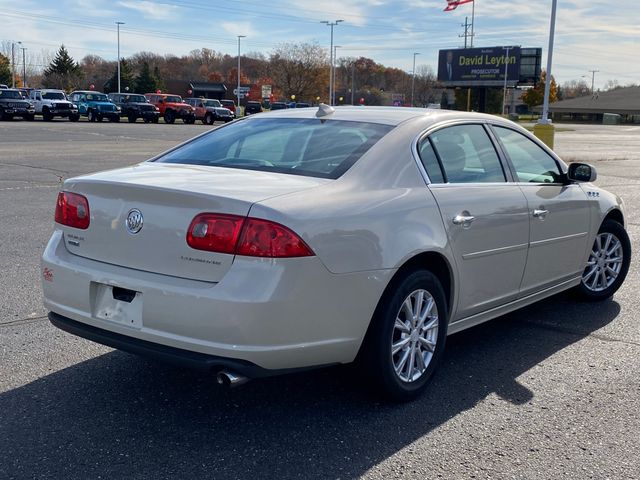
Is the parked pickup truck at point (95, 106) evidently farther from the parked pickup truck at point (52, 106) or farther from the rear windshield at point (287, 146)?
the rear windshield at point (287, 146)

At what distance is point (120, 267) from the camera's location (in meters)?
3.62

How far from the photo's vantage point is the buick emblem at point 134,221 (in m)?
3.56

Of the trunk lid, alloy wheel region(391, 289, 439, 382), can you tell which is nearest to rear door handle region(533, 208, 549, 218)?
alloy wheel region(391, 289, 439, 382)

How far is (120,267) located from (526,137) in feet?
10.5

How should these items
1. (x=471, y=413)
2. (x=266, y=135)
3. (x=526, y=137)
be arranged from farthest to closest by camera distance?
(x=526, y=137)
(x=266, y=135)
(x=471, y=413)

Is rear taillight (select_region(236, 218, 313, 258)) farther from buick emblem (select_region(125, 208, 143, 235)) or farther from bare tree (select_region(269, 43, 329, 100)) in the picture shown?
bare tree (select_region(269, 43, 329, 100))

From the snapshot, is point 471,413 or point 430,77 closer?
point 471,413

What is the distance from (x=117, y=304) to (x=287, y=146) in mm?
1439

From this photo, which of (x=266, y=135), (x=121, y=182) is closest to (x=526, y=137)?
(x=266, y=135)

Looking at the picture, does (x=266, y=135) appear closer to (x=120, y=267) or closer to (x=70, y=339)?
(x=120, y=267)

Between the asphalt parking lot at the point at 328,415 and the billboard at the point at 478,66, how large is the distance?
273 ft

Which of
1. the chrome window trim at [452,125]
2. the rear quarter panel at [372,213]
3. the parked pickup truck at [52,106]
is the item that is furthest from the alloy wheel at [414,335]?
the parked pickup truck at [52,106]

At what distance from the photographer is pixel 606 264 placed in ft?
20.2

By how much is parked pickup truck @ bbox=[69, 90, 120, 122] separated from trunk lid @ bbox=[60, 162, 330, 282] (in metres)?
45.2
